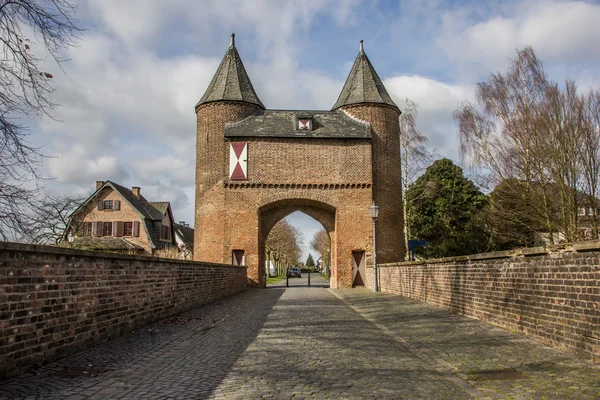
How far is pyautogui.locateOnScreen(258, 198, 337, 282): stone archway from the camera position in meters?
30.7

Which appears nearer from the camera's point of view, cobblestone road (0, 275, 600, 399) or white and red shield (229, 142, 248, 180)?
cobblestone road (0, 275, 600, 399)

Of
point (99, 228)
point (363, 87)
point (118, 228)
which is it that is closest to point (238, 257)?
point (363, 87)

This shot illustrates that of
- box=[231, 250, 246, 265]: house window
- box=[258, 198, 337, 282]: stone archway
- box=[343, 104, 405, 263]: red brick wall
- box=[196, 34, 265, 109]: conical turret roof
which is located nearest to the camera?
box=[231, 250, 246, 265]: house window

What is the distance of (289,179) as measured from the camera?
30.3 m

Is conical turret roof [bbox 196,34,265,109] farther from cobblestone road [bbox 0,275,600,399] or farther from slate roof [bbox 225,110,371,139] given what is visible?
cobblestone road [bbox 0,275,600,399]

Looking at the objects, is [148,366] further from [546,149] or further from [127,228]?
[127,228]

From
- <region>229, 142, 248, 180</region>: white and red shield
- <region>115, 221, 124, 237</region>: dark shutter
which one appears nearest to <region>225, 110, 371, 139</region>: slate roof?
<region>229, 142, 248, 180</region>: white and red shield

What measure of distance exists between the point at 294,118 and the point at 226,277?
44.3ft

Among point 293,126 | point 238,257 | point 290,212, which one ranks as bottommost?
point 238,257

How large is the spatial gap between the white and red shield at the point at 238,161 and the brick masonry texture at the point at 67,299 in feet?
60.7

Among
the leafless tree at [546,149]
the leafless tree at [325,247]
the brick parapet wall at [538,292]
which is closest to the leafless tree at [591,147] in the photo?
the leafless tree at [546,149]

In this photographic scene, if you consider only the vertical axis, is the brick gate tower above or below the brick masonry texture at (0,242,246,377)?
above

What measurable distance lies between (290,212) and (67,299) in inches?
1024

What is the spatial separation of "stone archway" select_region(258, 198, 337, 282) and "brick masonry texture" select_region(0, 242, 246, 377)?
19.1 meters
